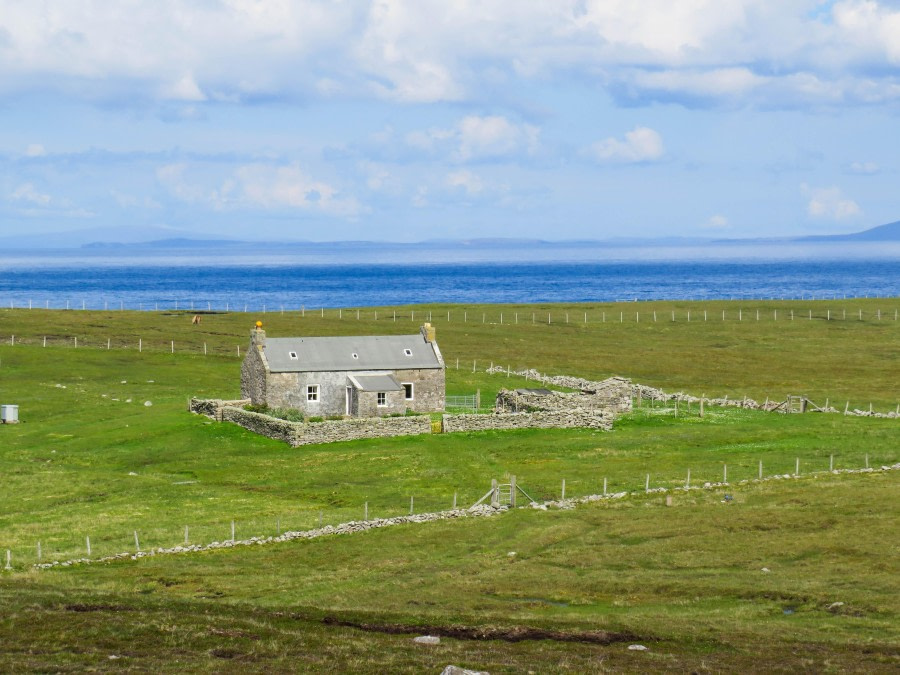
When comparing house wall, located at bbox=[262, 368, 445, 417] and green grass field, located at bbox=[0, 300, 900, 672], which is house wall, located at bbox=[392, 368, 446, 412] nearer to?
house wall, located at bbox=[262, 368, 445, 417]

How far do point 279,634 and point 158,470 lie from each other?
3348cm

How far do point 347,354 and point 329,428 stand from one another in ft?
26.4

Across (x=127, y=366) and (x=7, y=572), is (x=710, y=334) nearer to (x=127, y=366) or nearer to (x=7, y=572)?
(x=127, y=366)

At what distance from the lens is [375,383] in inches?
2913

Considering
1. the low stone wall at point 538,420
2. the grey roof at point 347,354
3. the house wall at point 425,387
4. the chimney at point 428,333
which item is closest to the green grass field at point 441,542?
the low stone wall at point 538,420

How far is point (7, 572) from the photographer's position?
133ft

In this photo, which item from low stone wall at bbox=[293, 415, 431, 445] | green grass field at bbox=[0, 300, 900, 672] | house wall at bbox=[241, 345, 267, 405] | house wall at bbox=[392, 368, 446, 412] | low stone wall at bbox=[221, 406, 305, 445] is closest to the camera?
green grass field at bbox=[0, 300, 900, 672]

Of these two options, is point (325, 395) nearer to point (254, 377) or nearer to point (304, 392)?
point (304, 392)

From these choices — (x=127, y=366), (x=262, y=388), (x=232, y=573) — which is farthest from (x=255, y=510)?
(x=127, y=366)

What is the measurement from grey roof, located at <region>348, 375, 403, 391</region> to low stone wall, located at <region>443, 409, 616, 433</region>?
5.40m

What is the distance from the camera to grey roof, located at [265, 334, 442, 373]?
7456 cm

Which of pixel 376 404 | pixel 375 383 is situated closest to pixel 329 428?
pixel 376 404

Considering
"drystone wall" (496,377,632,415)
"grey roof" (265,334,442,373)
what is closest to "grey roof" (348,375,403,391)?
"grey roof" (265,334,442,373)

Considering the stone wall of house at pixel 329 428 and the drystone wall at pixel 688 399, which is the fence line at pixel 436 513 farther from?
the drystone wall at pixel 688 399
